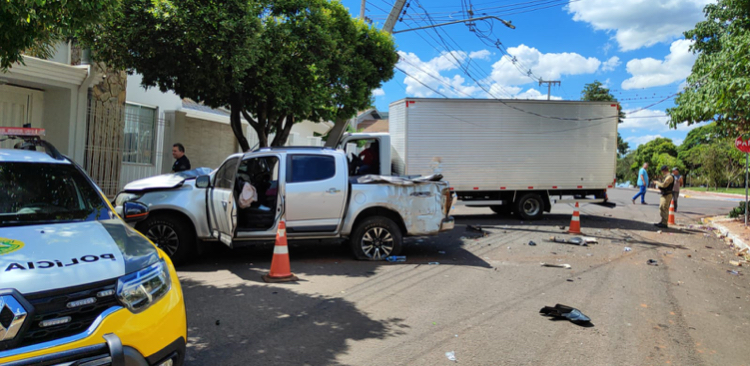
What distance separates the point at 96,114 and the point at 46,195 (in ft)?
28.5

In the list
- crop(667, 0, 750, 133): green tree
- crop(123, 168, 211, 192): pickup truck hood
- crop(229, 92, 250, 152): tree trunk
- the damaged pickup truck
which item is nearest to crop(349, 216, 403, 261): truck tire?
Result: the damaged pickup truck

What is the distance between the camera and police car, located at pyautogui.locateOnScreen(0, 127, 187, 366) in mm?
2496

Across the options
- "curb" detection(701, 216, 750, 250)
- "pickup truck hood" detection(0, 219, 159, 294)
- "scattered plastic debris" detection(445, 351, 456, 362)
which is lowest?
"scattered plastic debris" detection(445, 351, 456, 362)

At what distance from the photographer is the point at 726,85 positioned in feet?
33.6

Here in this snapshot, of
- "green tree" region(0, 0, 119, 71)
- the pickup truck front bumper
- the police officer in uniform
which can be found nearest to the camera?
"green tree" region(0, 0, 119, 71)

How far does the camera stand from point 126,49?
893 cm

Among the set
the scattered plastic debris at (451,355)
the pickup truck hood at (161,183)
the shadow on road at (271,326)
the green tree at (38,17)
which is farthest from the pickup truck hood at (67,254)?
→ the pickup truck hood at (161,183)

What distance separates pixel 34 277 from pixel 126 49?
24.3 ft

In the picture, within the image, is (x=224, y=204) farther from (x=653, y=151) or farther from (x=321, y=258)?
(x=653, y=151)

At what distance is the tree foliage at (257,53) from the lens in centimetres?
835

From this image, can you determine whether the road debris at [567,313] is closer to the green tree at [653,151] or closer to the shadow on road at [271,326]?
the shadow on road at [271,326]

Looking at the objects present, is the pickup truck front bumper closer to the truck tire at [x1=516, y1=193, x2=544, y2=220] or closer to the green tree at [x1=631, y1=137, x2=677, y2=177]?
Answer: the truck tire at [x1=516, y1=193, x2=544, y2=220]

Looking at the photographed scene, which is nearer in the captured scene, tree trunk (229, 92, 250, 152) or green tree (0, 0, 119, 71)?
green tree (0, 0, 119, 71)

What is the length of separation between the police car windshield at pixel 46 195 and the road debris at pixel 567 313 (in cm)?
446
